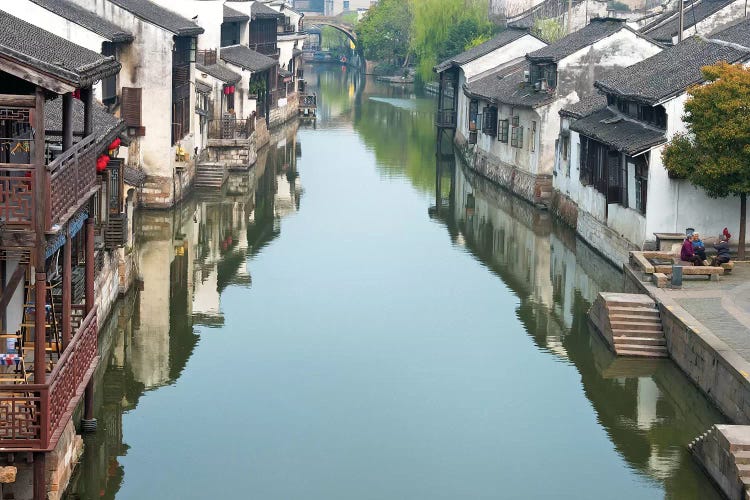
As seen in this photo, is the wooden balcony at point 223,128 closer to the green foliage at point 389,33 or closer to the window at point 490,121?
the window at point 490,121

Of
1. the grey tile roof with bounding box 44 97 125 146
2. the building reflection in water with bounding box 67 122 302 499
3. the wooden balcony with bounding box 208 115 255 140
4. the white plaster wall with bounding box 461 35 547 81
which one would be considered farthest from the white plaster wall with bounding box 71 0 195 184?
the white plaster wall with bounding box 461 35 547 81

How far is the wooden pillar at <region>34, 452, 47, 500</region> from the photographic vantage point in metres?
18.0

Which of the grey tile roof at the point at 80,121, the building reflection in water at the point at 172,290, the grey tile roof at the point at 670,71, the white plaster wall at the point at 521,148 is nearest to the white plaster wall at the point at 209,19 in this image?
the building reflection in water at the point at 172,290

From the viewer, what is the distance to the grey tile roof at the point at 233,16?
72.1 metres

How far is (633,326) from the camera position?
30.8 metres

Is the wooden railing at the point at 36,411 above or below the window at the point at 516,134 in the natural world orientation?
below

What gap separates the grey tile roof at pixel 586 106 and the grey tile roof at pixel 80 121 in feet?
71.4

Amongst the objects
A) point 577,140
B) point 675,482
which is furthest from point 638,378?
point 577,140

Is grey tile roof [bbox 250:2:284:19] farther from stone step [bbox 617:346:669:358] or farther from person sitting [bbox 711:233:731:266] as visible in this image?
stone step [bbox 617:346:669:358]

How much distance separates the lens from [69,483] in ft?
70.0

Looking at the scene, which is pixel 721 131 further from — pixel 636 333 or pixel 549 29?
pixel 549 29

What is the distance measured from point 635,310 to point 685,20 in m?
38.3

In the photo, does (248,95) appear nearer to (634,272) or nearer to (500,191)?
(500,191)

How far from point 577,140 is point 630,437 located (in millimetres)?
25153
